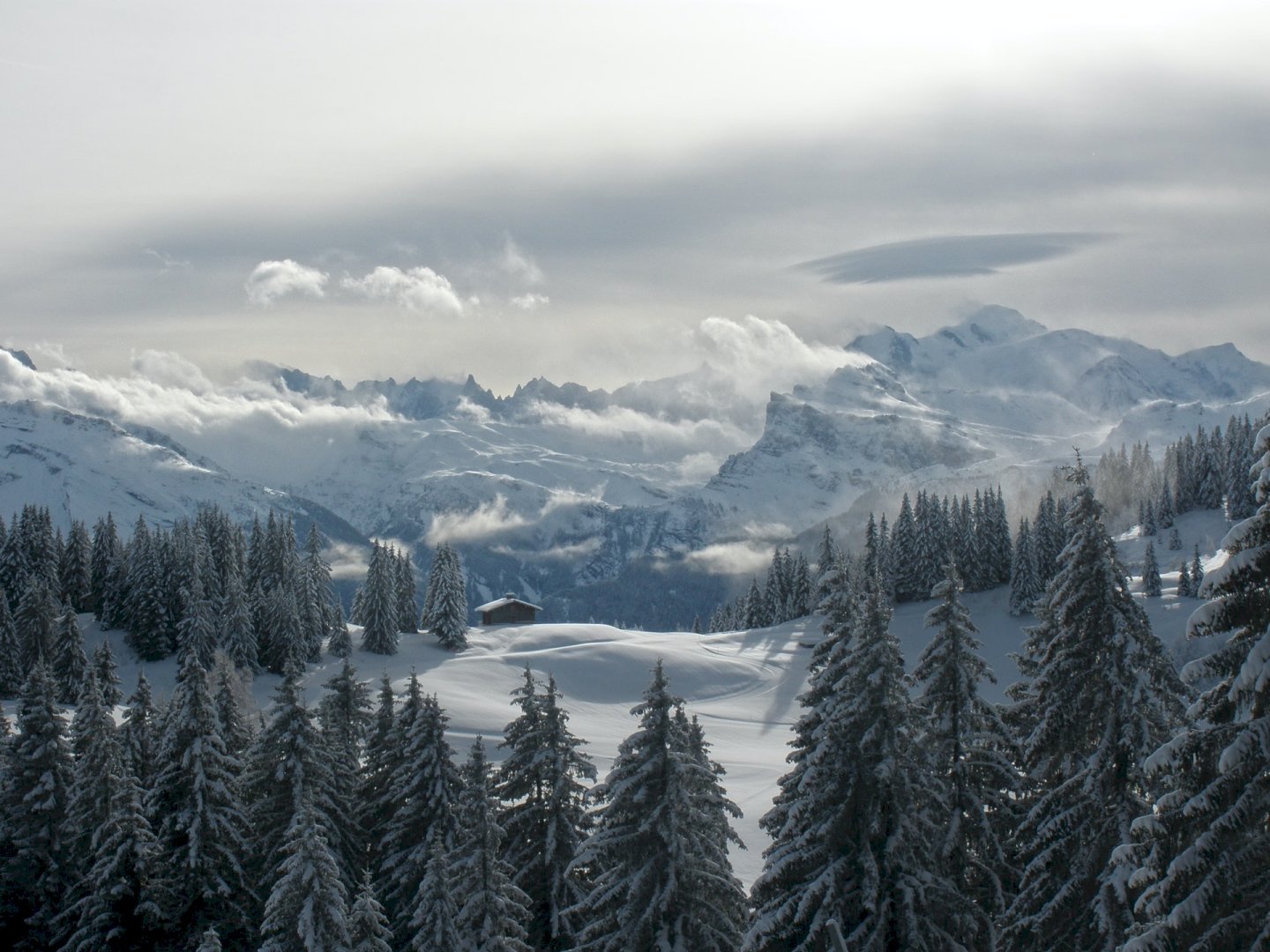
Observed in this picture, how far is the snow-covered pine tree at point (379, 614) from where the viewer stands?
113 metres

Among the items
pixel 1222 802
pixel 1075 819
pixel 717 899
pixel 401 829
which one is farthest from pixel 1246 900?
pixel 401 829

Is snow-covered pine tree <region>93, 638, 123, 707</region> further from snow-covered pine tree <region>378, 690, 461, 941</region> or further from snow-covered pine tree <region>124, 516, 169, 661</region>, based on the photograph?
snow-covered pine tree <region>378, 690, 461, 941</region>

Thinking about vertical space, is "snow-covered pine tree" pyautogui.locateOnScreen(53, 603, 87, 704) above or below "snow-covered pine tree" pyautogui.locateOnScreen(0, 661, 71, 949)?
below

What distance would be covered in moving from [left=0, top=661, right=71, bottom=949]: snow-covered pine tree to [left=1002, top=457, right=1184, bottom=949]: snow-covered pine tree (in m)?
36.7

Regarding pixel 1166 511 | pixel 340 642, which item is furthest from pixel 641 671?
pixel 1166 511

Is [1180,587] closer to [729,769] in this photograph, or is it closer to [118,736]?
[729,769]

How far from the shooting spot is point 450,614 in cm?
11788

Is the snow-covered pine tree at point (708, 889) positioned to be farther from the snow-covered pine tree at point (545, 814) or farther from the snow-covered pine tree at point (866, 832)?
the snow-covered pine tree at point (545, 814)

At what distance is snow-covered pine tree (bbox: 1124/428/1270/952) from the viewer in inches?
528

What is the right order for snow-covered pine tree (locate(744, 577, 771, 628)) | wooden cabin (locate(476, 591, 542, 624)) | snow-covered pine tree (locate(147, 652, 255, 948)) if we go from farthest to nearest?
snow-covered pine tree (locate(744, 577, 771, 628))
wooden cabin (locate(476, 591, 542, 624))
snow-covered pine tree (locate(147, 652, 255, 948))

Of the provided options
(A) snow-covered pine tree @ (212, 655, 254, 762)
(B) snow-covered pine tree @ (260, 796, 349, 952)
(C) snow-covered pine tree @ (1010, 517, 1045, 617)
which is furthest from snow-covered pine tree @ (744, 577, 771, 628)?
(B) snow-covered pine tree @ (260, 796, 349, 952)

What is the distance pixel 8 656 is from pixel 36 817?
54.9 m

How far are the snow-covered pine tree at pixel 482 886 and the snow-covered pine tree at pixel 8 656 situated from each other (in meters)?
73.9

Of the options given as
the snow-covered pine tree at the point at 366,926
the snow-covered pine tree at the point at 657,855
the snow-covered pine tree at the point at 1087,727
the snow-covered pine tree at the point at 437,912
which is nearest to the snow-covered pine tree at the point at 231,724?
the snow-covered pine tree at the point at 366,926
